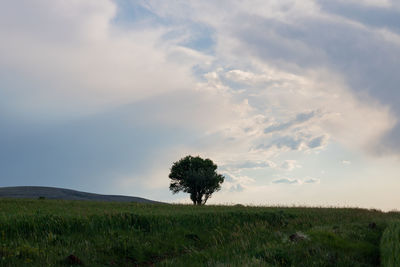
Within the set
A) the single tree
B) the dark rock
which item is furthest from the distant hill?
the dark rock

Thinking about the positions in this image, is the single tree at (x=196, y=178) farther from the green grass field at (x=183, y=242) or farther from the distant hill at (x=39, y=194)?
the green grass field at (x=183, y=242)

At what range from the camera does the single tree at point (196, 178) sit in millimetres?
63938

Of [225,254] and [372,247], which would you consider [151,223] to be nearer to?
[225,254]

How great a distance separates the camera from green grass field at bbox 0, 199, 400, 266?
12.3m

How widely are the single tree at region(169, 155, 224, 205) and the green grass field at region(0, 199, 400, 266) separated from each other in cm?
3730

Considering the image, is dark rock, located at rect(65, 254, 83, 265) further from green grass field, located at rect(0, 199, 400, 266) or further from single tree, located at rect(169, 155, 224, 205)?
single tree, located at rect(169, 155, 224, 205)

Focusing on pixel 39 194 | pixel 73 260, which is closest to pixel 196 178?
pixel 39 194

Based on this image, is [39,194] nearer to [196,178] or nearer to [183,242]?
[196,178]

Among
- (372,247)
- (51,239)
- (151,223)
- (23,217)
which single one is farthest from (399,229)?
(23,217)

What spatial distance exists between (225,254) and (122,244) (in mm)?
6001

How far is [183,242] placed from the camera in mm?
19266

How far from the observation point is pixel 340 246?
1407 cm

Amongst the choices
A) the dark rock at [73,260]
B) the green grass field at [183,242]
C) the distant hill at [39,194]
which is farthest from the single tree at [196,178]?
the dark rock at [73,260]

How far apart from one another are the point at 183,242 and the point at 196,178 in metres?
44.2
